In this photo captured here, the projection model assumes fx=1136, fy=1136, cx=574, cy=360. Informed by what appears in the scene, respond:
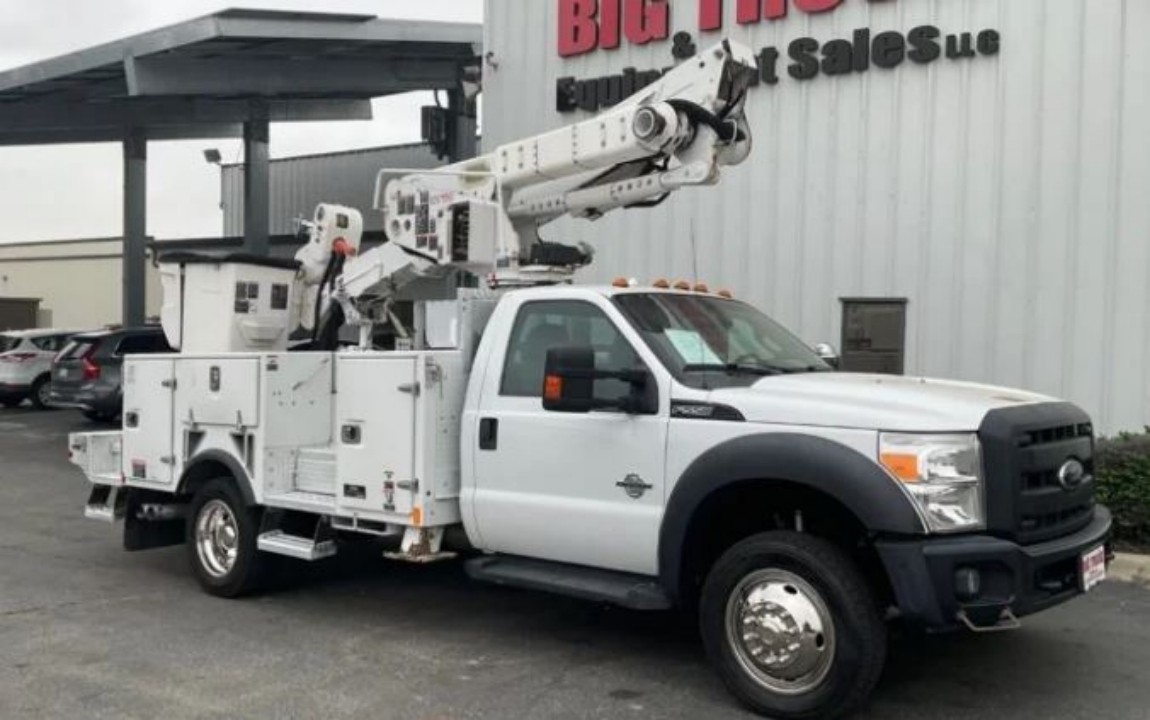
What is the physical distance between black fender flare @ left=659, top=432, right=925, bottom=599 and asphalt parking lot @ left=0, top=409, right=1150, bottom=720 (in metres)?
0.81

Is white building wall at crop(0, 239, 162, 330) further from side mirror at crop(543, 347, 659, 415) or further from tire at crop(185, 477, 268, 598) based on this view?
side mirror at crop(543, 347, 659, 415)

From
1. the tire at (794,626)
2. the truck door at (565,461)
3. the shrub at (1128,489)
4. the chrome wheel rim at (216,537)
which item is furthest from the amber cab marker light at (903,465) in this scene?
the chrome wheel rim at (216,537)

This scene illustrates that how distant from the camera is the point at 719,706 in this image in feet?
17.5

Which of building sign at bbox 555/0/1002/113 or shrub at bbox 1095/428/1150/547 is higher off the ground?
building sign at bbox 555/0/1002/113

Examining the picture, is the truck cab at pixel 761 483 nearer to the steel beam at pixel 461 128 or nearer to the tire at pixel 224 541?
the tire at pixel 224 541

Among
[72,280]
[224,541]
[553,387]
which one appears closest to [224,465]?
[224,541]

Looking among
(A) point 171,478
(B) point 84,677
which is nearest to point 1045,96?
(A) point 171,478

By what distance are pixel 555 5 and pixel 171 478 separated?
7.83 metres

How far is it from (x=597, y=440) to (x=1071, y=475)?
2245 mm

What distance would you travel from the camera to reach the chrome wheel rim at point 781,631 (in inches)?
197

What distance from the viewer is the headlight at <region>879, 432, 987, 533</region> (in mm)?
4793

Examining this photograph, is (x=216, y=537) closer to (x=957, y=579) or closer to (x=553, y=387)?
(x=553, y=387)

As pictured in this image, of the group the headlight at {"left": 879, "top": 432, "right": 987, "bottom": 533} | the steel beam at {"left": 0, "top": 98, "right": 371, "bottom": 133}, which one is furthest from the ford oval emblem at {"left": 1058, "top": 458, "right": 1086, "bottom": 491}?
the steel beam at {"left": 0, "top": 98, "right": 371, "bottom": 133}

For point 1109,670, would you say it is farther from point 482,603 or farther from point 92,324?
point 92,324
